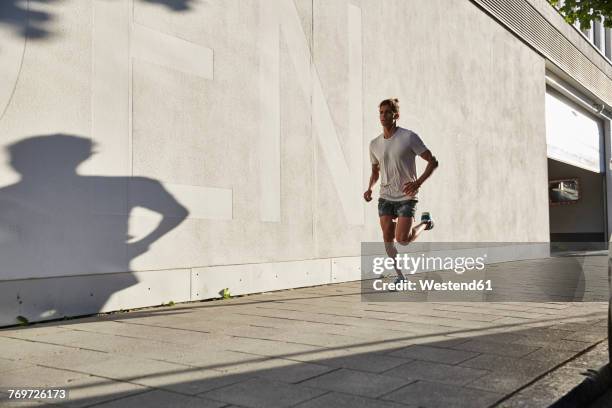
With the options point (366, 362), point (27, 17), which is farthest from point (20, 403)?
point (27, 17)

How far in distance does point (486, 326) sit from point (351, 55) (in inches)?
221

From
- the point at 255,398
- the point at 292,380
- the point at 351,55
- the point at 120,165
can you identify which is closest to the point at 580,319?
the point at 292,380

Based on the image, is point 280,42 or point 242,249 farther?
point 280,42

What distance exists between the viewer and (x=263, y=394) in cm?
301

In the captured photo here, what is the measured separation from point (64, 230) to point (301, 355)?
9.03 ft

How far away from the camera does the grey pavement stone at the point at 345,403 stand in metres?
2.83

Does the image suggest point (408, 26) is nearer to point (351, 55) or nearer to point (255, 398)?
point (351, 55)

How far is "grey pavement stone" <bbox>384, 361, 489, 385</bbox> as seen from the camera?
3.36 metres

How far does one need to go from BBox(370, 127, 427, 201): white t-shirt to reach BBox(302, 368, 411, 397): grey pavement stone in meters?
4.03

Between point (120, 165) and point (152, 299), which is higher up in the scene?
point (120, 165)

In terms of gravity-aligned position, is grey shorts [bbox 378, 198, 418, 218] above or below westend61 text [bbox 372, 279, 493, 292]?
above

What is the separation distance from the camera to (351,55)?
973 centimetres

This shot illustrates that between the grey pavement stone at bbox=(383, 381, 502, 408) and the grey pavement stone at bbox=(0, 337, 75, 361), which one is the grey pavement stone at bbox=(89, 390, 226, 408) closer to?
the grey pavement stone at bbox=(383, 381, 502, 408)

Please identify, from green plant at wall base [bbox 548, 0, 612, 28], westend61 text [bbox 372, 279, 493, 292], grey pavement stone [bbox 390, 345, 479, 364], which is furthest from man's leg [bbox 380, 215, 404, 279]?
green plant at wall base [bbox 548, 0, 612, 28]
